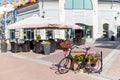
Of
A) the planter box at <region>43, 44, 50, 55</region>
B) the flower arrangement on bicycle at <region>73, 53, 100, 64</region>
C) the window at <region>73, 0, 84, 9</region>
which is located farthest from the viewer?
the window at <region>73, 0, 84, 9</region>

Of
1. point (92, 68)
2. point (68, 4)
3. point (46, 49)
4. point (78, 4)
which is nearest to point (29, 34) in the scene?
point (68, 4)

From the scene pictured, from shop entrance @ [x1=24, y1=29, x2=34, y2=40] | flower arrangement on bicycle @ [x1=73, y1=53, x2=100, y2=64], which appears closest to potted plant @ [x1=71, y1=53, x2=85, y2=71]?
flower arrangement on bicycle @ [x1=73, y1=53, x2=100, y2=64]

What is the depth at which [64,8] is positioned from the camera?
30.4 meters

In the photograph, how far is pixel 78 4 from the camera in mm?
30922

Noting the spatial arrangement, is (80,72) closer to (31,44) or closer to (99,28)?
(31,44)

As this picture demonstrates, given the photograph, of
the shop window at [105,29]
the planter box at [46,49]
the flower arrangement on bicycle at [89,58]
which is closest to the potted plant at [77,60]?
the flower arrangement on bicycle at [89,58]

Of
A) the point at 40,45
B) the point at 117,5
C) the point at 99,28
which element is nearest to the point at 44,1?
the point at 99,28

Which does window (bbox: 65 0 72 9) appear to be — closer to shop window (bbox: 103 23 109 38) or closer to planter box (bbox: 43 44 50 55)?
shop window (bbox: 103 23 109 38)

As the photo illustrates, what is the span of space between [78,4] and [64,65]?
71.7ft

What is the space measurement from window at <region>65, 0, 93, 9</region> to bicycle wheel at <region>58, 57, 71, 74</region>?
69.5ft

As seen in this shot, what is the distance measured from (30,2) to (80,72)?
22904 mm

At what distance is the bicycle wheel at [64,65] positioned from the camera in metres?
9.81

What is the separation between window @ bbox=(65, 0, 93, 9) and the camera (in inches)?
1207

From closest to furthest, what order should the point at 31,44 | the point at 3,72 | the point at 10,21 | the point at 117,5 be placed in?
1. the point at 3,72
2. the point at 31,44
3. the point at 117,5
4. the point at 10,21
